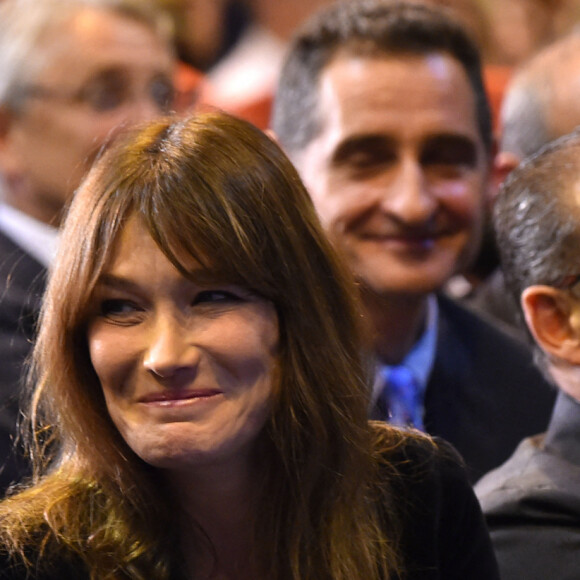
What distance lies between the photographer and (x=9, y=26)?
241 centimetres

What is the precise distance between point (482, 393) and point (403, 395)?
19 cm

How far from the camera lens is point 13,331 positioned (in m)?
1.80

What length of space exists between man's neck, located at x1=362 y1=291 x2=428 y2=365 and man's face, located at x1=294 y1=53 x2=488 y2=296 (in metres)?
0.03

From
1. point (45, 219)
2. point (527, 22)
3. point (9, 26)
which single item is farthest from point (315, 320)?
point (527, 22)

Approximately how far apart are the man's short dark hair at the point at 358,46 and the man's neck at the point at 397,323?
1.16ft

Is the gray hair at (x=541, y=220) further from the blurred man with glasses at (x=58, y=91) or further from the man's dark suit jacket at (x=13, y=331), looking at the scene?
the blurred man with glasses at (x=58, y=91)

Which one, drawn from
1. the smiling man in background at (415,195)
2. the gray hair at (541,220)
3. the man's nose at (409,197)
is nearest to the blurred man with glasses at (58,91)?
the smiling man in background at (415,195)

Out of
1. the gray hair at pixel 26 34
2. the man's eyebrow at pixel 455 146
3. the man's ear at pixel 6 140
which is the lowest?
the man's eyebrow at pixel 455 146

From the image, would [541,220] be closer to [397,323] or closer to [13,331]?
[397,323]

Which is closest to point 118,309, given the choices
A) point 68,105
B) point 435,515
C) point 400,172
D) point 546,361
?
Result: point 435,515

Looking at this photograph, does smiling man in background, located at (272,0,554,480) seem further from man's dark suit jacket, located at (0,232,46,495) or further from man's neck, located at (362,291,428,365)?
man's dark suit jacket, located at (0,232,46,495)

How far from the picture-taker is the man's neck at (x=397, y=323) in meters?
2.03

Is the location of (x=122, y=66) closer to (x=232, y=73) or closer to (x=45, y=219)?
(x=45, y=219)

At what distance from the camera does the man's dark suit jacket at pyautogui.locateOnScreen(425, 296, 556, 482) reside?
6.44 feet
